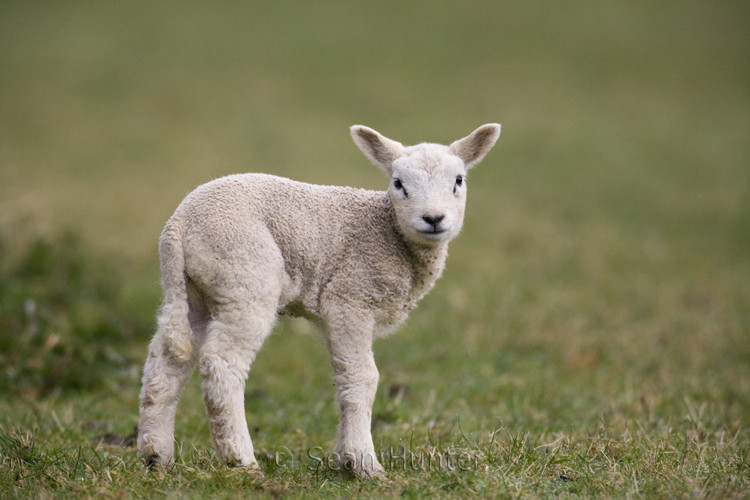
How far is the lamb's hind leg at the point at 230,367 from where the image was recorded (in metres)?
4.14

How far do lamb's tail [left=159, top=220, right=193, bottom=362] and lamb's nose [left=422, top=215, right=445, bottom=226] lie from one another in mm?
1445

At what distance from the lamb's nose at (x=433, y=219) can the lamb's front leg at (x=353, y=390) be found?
78 centimetres

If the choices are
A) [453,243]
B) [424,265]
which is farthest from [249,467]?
[453,243]

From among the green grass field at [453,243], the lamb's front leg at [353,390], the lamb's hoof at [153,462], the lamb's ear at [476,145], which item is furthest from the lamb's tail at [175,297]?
the lamb's ear at [476,145]

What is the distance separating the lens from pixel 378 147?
4.68 meters

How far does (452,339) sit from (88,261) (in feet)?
14.2

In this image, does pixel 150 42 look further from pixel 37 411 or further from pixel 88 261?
pixel 37 411

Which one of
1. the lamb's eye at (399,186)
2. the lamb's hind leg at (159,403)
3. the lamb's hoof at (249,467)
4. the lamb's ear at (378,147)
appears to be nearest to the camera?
the lamb's hoof at (249,467)

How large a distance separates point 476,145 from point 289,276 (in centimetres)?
150

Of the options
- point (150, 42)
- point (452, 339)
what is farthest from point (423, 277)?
point (150, 42)

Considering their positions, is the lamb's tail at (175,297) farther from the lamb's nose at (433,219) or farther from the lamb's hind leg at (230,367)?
the lamb's nose at (433,219)

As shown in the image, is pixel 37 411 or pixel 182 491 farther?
pixel 37 411

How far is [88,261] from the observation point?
27.1 feet

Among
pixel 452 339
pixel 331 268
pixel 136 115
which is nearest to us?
pixel 331 268
